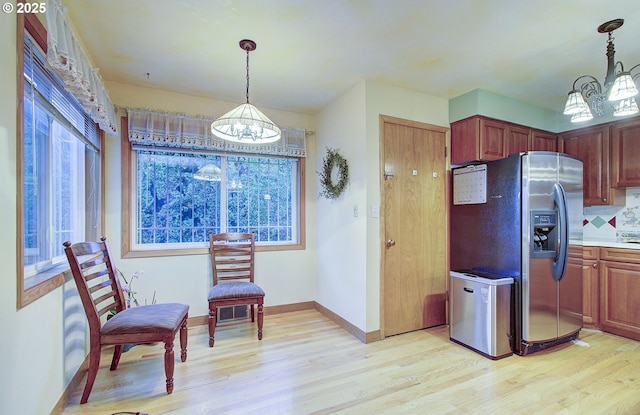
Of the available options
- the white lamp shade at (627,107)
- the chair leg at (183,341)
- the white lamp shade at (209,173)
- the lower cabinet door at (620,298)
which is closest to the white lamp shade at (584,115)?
the white lamp shade at (627,107)

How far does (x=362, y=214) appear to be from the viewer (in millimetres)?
2918

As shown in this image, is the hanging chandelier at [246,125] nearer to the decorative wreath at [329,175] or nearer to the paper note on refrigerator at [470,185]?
the decorative wreath at [329,175]

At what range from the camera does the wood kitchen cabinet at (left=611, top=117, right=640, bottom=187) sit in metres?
3.10

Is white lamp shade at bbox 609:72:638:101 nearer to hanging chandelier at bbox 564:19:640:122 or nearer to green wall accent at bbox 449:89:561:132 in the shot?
hanging chandelier at bbox 564:19:640:122

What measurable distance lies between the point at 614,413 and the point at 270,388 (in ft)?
7.02

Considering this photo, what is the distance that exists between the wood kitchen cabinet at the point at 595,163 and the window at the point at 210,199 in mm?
3361

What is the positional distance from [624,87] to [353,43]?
1.82 metres

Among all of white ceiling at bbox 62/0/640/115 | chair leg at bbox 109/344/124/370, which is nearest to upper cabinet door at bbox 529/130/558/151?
white ceiling at bbox 62/0/640/115

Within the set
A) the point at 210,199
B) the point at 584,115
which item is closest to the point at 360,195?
the point at 210,199

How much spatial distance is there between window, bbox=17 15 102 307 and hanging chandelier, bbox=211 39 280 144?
96 cm

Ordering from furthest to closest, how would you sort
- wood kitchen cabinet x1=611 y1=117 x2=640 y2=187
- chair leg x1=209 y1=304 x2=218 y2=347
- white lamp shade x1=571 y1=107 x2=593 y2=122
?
1. wood kitchen cabinet x1=611 y1=117 x2=640 y2=187
2. chair leg x1=209 y1=304 x2=218 y2=347
3. white lamp shade x1=571 y1=107 x2=593 y2=122

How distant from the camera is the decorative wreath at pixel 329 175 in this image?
Answer: 3182 mm

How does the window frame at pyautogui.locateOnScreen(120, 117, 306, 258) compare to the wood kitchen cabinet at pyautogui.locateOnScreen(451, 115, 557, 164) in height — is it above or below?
below

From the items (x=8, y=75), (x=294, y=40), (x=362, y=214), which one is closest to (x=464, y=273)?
(x=362, y=214)
